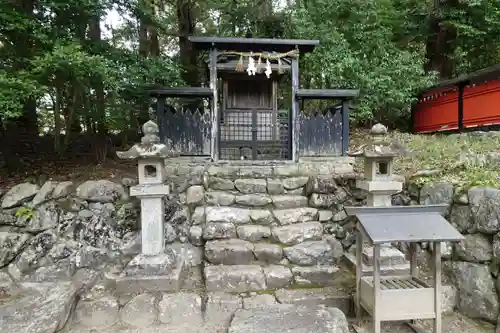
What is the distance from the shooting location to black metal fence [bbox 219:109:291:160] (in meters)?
8.20

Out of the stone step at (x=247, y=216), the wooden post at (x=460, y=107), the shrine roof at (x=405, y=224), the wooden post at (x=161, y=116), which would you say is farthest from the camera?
the wooden post at (x=460, y=107)

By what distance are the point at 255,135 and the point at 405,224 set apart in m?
4.97

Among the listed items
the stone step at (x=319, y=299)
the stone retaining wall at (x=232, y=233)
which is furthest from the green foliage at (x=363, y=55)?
the stone step at (x=319, y=299)

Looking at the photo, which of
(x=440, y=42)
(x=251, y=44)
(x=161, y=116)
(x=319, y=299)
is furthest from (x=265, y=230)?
(x=440, y=42)

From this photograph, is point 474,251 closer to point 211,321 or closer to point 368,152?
point 368,152

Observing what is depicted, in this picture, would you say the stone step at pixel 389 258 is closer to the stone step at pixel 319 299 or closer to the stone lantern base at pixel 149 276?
the stone step at pixel 319 299

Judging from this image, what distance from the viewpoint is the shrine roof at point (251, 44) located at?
7426 mm

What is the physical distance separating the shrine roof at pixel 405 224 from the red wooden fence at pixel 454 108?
663 cm

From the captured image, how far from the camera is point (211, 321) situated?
403 cm

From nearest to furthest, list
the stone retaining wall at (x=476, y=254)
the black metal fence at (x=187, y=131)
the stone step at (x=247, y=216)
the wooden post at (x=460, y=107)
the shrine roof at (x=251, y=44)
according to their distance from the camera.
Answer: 1. the stone retaining wall at (x=476, y=254)
2. the stone step at (x=247, y=216)
3. the black metal fence at (x=187, y=131)
4. the shrine roof at (x=251, y=44)
5. the wooden post at (x=460, y=107)

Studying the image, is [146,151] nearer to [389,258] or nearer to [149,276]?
[149,276]

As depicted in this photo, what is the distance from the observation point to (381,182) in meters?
4.66

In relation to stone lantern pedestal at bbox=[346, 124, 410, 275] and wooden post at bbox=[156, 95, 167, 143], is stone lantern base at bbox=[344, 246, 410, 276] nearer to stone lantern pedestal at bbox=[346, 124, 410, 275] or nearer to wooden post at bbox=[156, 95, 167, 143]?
stone lantern pedestal at bbox=[346, 124, 410, 275]

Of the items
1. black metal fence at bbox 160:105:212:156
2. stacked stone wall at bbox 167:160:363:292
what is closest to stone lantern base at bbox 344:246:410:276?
stacked stone wall at bbox 167:160:363:292
